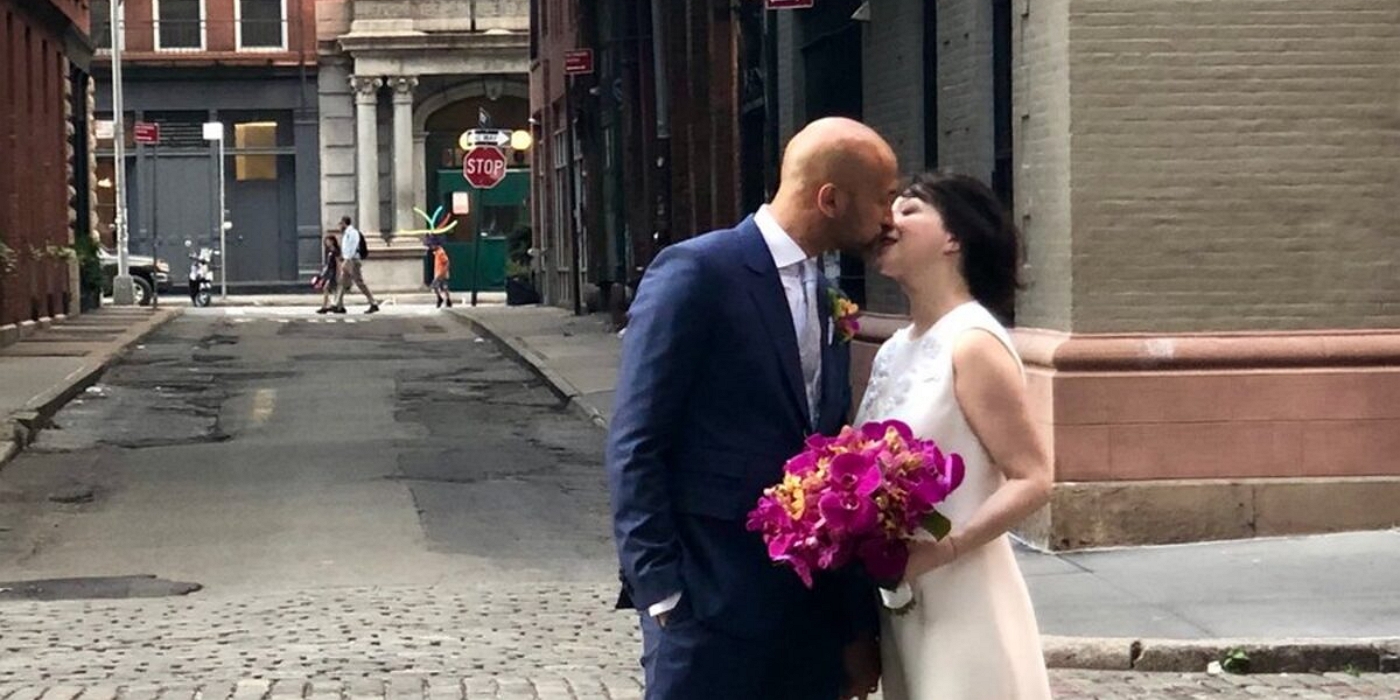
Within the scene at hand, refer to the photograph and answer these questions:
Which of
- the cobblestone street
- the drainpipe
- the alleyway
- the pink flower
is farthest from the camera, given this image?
the drainpipe

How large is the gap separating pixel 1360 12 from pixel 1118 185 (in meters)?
1.58

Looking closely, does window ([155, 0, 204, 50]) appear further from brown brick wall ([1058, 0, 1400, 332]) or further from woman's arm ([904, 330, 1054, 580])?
woman's arm ([904, 330, 1054, 580])

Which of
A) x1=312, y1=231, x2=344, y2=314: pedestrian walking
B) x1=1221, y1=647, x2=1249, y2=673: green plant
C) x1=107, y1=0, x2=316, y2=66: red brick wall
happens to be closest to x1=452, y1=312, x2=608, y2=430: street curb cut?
x1=312, y1=231, x2=344, y2=314: pedestrian walking

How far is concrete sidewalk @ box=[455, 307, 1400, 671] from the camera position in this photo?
31.9 feet

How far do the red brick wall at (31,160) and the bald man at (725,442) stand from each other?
2573 centimetres

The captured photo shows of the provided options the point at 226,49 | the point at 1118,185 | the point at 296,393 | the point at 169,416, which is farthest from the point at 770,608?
the point at 226,49

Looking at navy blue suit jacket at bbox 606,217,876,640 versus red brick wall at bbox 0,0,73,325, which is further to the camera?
red brick wall at bbox 0,0,73,325

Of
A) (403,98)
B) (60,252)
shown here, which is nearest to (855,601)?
(60,252)

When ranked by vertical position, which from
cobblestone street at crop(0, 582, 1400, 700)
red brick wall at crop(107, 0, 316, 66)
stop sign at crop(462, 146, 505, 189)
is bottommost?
cobblestone street at crop(0, 582, 1400, 700)

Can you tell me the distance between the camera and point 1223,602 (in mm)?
10938

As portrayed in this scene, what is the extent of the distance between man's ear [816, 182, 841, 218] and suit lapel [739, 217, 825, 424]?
17 cm

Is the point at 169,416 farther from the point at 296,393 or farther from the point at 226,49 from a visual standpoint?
the point at 226,49

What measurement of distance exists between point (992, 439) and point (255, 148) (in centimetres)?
5555

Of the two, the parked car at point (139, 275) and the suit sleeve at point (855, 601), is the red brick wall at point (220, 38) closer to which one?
the parked car at point (139, 275)
